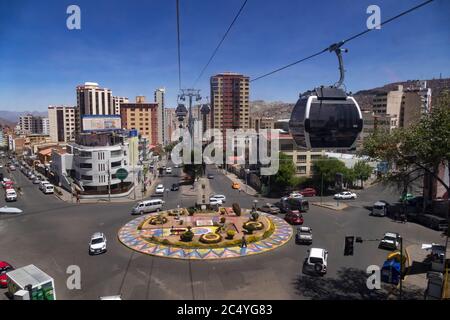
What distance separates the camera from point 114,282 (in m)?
13.0

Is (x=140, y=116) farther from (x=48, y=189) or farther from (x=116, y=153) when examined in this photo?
(x=48, y=189)

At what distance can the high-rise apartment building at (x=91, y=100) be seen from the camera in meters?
76.3

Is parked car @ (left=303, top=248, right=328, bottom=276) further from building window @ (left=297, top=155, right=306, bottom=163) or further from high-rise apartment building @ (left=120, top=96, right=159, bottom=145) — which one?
high-rise apartment building @ (left=120, top=96, right=159, bottom=145)

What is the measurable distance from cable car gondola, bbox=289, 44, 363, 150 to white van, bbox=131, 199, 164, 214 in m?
18.9

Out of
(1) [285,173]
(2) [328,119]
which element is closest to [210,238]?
(2) [328,119]

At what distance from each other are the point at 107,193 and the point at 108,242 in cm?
1671

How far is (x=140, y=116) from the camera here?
Answer: 259 feet

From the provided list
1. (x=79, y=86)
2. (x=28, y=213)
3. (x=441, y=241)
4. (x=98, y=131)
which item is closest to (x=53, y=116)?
(x=79, y=86)

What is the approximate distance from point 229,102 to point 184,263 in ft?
193

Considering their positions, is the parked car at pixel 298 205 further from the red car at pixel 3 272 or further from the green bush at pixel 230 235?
the red car at pixel 3 272

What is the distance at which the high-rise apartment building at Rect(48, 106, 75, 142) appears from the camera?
85.4m

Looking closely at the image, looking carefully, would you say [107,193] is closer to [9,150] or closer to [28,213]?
[28,213]

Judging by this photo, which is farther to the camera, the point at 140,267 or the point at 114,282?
the point at 140,267

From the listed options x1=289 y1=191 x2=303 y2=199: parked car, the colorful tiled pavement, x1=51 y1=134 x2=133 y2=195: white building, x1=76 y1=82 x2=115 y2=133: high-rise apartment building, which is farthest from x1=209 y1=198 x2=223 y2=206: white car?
x1=76 y1=82 x2=115 y2=133: high-rise apartment building
